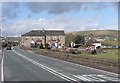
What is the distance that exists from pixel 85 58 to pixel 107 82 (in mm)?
19646

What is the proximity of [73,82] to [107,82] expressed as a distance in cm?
181

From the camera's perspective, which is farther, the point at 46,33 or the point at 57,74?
the point at 46,33

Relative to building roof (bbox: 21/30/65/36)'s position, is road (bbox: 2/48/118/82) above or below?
below

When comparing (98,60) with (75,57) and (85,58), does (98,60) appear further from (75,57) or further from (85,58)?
(75,57)

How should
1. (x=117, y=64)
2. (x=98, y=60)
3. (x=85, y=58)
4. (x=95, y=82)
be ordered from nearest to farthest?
(x=95, y=82) → (x=117, y=64) → (x=98, y=60) → (x=85, y=58)

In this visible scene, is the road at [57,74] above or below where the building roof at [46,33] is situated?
below

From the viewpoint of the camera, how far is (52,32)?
185250 mm

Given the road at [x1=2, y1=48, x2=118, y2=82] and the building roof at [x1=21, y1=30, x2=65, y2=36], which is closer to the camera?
the road at [x1=2, y1=48, x2=118, y2=82]

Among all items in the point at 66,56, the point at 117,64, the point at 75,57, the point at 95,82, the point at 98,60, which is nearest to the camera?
the point at 95,82

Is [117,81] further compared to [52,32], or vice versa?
[52,32]

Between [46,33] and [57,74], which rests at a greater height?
[46,33]

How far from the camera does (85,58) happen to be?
1436 inches

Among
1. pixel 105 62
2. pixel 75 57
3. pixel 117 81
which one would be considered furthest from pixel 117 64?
pixel 75 57

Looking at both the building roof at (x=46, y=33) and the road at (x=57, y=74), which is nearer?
the road at (x=57, y=74)
